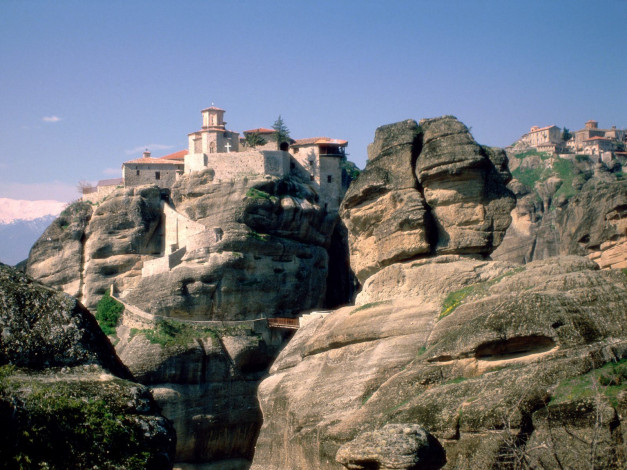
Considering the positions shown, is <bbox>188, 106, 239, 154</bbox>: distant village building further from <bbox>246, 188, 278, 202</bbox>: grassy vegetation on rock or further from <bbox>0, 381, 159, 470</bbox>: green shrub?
<bbox>0, 381, 159, 470</bbox>: green shrub

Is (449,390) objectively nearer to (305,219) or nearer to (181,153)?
(305,219)

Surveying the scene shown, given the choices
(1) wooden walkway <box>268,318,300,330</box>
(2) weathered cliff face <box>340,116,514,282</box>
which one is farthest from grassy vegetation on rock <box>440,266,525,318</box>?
(1) wooden walkway <box>268,318,300,330</box>

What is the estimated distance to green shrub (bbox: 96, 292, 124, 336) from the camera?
1990 inches

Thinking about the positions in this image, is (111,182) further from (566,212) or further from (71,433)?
(71,433)

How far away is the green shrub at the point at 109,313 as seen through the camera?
5055 cm

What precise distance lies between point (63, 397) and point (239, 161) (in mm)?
47676

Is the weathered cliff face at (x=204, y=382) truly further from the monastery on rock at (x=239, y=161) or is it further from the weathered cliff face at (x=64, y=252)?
the monastery on rock at (x=239, y=161)

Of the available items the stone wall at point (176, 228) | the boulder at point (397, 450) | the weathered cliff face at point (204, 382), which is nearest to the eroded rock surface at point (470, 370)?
the boulder at point (397, 450)

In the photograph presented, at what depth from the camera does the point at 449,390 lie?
59.5 ft

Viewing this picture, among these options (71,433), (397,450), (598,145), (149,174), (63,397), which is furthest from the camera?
(598,145)

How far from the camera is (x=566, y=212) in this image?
156ft

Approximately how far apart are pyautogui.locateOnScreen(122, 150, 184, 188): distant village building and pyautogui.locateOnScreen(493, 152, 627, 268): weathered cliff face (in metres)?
24.1

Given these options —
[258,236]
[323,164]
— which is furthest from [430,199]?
[323,164]

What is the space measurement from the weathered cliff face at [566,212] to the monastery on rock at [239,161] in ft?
46.2
